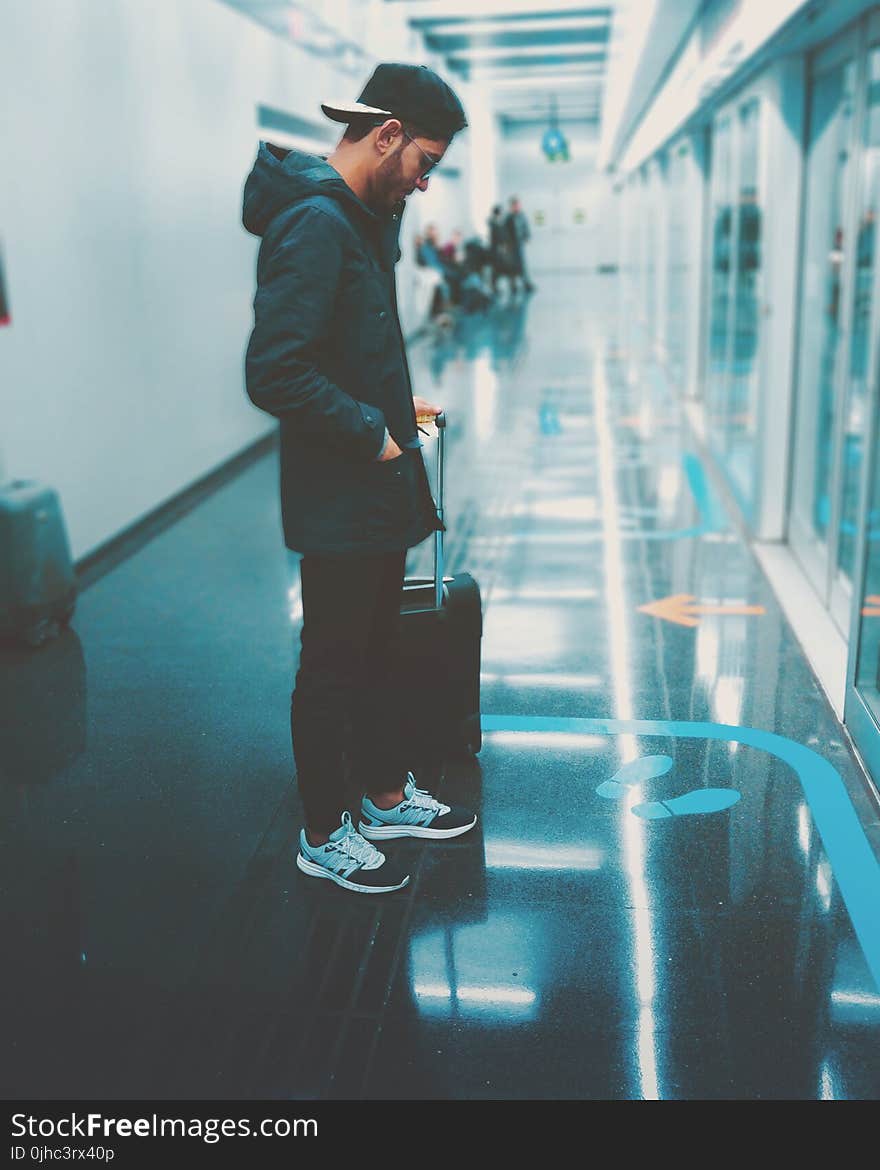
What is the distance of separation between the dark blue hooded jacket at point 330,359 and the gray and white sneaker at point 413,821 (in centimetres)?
70

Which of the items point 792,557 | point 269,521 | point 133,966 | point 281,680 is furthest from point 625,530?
point 133,966

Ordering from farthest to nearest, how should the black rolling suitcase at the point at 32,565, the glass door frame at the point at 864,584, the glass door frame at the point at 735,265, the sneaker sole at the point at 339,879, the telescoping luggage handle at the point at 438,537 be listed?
the glass door frame at the point at 735,265
the black rolling suitcase at the point at 32,565
the glass door frame at the point at 864,584
the telescoping luggage handle at the point at 438,537
the sneaker sole at the point at 339,879

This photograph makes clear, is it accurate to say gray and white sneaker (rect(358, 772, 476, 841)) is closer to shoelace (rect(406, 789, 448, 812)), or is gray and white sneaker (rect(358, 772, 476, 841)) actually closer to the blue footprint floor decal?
shoelace (rect(406, 789, 448, 812))

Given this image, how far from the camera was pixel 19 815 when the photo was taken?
2.89 m

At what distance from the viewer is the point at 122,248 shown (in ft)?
17.9

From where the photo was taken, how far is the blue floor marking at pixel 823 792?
237 cm

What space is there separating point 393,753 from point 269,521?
3.50 metres

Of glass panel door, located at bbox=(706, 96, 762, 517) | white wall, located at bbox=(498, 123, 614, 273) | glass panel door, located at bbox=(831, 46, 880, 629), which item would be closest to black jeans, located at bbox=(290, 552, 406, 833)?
glass panel door, located at bbox=(831, 46, 880, 629)

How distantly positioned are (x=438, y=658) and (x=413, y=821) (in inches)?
16.5

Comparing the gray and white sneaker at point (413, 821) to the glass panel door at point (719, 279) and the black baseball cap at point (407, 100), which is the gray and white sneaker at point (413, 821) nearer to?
the black baseball cap at point (407, 100)

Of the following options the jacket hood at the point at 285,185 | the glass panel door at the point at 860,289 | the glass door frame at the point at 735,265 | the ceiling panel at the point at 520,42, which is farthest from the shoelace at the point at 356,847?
the ceiling panel at the point at 520,42

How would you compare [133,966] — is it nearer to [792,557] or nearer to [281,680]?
[281,680]

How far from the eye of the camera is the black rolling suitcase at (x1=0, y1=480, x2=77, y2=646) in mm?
3996

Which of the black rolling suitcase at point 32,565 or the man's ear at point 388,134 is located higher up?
the man's ear at point 388,134
